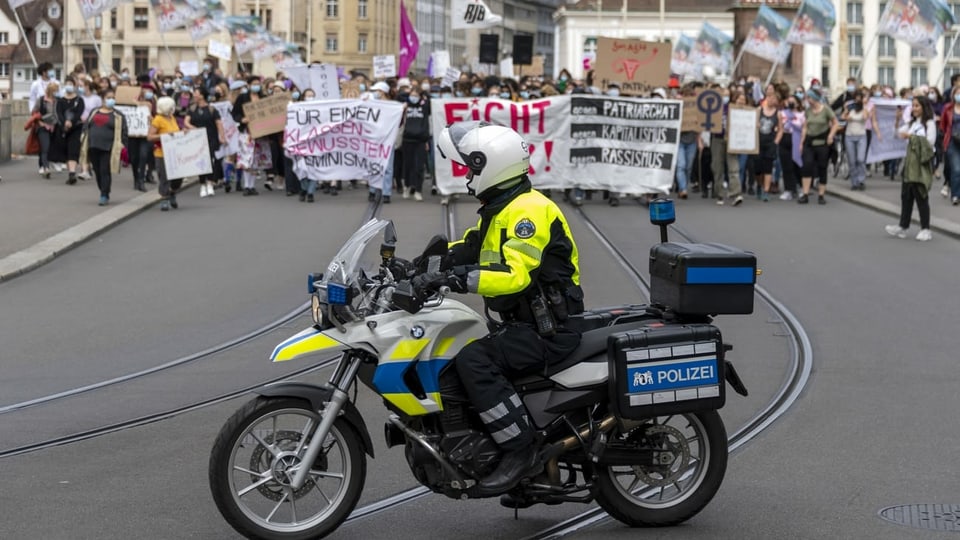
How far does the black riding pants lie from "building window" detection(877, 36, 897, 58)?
10077 cm

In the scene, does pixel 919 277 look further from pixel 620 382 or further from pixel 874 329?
pixel 620 382

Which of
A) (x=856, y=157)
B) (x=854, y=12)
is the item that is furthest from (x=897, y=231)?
(x=854, y=12)

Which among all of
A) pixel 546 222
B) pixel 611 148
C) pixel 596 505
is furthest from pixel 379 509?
pixel 611 148

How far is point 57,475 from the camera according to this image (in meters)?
7.49

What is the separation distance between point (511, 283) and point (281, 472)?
3.83 ft

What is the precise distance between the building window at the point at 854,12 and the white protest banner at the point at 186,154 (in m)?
83.4

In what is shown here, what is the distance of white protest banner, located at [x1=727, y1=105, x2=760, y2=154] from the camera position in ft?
82.7

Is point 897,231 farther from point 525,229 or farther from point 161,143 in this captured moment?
point 525,229

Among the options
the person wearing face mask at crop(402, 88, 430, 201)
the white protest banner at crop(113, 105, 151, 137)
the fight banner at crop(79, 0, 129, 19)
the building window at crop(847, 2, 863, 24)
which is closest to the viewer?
the person wearing face mask at crop(402, 88, 430, 201)

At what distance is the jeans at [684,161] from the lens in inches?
997

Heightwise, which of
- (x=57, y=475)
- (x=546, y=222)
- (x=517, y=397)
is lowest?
(x=57, y=475)

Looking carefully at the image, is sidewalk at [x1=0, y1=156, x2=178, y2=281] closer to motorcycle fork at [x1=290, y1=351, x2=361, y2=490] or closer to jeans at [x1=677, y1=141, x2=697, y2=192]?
jeans at [x1=677, y1=141, x2=697, y2=192]

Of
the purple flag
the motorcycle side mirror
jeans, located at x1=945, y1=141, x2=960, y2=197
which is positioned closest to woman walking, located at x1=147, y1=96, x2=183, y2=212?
jeans, located at x1=945, y1=141, x2=960, y2=197

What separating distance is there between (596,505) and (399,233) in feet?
40.7
